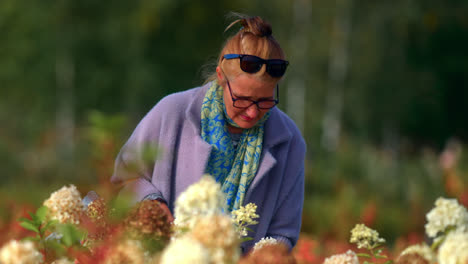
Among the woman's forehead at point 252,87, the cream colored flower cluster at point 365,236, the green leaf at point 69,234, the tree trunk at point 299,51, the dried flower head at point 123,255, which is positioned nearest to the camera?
the dried flower head at point 123,255

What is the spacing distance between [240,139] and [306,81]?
15286 millimetres

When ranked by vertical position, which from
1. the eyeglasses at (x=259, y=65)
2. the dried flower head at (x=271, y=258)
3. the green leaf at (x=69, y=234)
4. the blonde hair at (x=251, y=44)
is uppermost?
the blonde hair at (x=251, y=44)

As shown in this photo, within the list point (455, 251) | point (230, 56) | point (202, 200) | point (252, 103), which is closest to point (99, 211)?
point (202, 200)

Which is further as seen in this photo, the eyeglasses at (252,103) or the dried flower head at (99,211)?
the eyeglasses at (252,103)

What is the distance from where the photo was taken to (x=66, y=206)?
1.39m

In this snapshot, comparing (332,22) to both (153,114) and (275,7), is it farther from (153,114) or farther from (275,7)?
(153,114)

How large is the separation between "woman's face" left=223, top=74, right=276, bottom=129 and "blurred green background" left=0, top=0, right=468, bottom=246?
15.9 ft

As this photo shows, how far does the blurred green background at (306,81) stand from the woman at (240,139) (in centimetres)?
461

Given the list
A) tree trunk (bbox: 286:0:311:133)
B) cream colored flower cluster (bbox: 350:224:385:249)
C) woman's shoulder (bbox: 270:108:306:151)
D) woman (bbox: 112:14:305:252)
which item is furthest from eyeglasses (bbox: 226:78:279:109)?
tree trunk (bbox: 286:0:311:133)

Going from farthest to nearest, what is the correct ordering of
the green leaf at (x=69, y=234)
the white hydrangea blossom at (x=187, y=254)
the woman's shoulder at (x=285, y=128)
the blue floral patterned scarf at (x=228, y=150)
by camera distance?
the woman's shoulder at (x=285, y=128) < the blue floral patterned scarf at (x=228, y=150) < the green leaf at (x=69, y=234) < the white hydrangea blossom at (x=187, y=254)

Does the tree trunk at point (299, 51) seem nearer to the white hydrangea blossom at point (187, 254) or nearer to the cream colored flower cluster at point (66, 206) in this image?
the cream colored flower cluster at point (66, 206)

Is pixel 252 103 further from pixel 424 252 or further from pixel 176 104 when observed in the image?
pixel 424 252

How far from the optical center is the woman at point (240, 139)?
2238 millimetres

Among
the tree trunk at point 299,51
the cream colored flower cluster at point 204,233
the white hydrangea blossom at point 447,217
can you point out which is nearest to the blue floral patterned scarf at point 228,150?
the white hydrangea blossom at point 447,217
